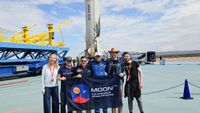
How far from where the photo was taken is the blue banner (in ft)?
21.8

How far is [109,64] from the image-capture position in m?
6.66

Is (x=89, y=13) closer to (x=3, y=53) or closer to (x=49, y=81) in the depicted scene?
(x=3, y=53)

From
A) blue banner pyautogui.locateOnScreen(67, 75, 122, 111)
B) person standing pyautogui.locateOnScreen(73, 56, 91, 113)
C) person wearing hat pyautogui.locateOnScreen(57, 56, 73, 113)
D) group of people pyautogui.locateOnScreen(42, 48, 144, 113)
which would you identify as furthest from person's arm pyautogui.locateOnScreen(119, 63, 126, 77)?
person wearing hat pyautogui.locateOnScreen(57, 56, 73, 113)

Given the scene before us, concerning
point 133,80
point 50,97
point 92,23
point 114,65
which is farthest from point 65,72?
point 92,23

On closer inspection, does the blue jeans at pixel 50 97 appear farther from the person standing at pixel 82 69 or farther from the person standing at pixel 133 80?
the person standing at pixel 133 80

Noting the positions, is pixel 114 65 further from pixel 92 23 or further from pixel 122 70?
pixel 92 23

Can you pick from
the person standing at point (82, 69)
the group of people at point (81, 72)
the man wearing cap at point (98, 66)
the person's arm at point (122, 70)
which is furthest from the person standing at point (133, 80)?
the person standing at point (82, 69)

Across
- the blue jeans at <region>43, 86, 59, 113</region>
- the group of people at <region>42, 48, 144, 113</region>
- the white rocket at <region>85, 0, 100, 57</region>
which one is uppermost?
the white rocket at <region>85, 0, 100, 57</region>

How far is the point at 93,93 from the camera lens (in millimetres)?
6730

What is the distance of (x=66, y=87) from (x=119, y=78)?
1.31m

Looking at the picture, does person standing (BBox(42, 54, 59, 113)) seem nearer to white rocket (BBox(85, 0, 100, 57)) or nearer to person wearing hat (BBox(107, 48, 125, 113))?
person wearing hat (BBox(107, 48, 125, 113))

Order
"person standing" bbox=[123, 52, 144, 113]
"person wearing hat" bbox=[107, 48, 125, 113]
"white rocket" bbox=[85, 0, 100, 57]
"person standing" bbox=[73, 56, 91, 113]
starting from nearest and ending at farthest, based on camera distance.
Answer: "person standing" bbox=[73, 56, 91, 113], "person wearing hat" bbox=[107, 48, 125, 113], "person standing" bbox=[123, 52, 144, 113], "white rocket" bbox=[85, 0, 100, 57]

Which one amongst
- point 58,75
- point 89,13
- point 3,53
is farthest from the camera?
point 89,13

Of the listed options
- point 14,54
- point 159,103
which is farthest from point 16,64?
point 159,103
